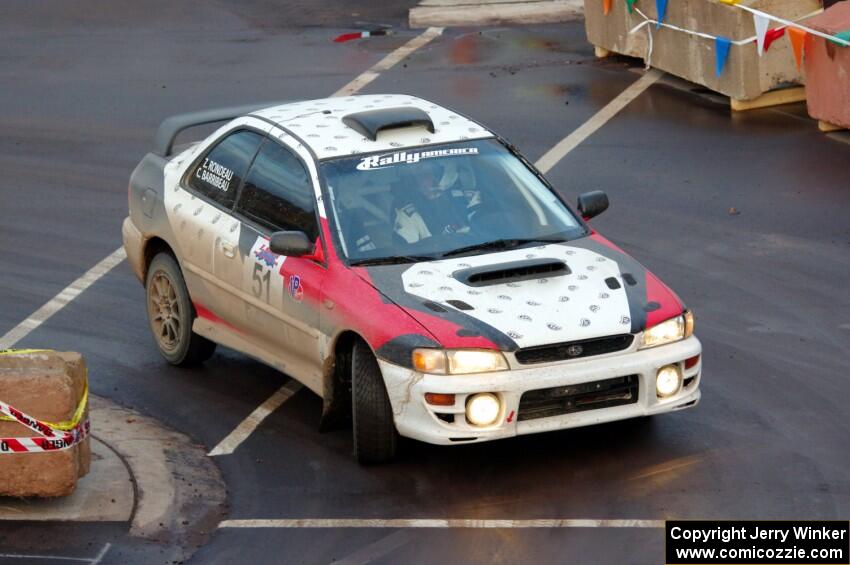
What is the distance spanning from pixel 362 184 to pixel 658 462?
2.34 meters

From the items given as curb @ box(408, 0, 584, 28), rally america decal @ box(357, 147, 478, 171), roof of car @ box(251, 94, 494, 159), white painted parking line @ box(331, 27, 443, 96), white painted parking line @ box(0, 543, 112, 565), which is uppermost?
roof of car @ box(251, 94, 494, 159)

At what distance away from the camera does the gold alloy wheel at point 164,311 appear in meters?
10.9

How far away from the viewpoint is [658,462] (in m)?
8.90

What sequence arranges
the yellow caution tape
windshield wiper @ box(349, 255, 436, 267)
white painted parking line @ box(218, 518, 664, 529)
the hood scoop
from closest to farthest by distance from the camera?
1. white painted parking line @ box(218, 518, 664, 529)
2. the yellow caution tape
3. the hood scoop
4. windshield wiper @ box(349, 255, 436, 267)

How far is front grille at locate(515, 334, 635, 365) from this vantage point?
27.5 feet

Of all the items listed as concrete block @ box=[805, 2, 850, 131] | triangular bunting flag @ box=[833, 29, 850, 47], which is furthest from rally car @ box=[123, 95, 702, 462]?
concrete block @ box=[805, 2, 850, 131]

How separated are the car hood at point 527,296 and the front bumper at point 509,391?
5.7 inches

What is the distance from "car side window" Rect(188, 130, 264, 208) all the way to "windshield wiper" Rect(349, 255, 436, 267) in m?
1.40

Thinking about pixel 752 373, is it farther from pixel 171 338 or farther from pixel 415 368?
pixel 171 338

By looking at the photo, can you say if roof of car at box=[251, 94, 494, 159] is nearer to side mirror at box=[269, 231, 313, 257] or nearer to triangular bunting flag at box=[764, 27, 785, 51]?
side mirror at box=[269, 231, 313, 257]

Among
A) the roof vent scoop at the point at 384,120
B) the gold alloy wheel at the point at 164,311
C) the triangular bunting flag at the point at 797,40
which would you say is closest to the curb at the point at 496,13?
the triangular bunting flag at the point at 797,40

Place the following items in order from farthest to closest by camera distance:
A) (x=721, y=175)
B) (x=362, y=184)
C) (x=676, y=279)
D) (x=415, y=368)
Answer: (x=721, y=175) < (x=676, y=279) < (x=362, y=184) < (x=415, y=368)

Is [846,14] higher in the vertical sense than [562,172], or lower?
higher

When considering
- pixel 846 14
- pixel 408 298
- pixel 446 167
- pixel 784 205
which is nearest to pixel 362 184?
pixel 446 167
